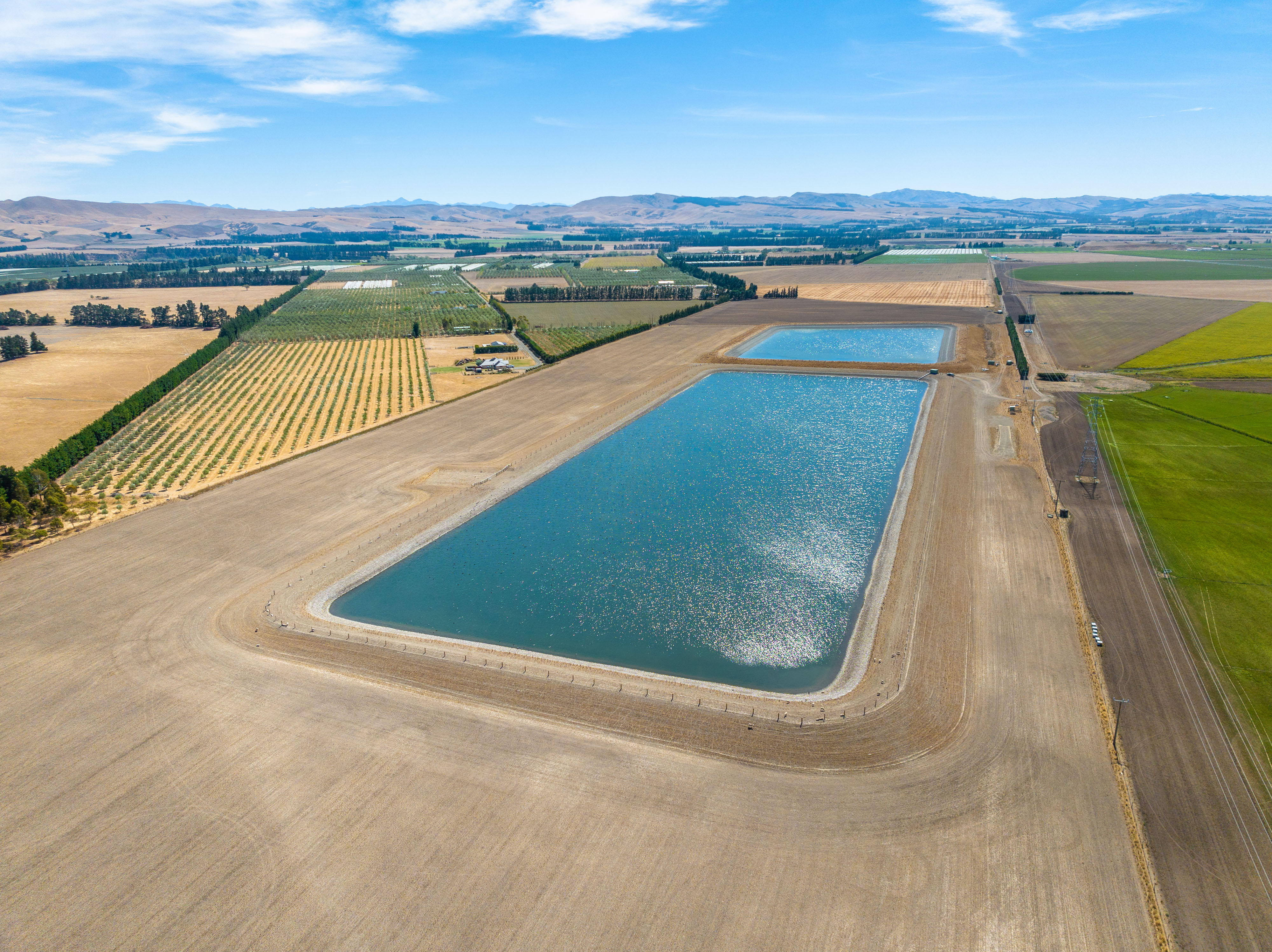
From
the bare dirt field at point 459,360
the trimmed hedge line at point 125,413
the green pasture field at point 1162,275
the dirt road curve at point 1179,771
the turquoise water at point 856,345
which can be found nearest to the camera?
the dirt road curve at point 1179,771

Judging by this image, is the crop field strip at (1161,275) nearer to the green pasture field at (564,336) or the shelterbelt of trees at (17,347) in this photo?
the green pasture field at (564,336)

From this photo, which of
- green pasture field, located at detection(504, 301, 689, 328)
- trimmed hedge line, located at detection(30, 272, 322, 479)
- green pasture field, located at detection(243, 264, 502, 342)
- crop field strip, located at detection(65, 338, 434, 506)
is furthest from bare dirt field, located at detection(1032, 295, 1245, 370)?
trimmed hedge line, located at detection(30, 272, 322, 479)

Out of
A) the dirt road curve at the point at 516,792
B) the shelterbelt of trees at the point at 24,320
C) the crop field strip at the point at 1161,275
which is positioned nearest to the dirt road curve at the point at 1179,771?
the dirt road curve at the point at 516,792

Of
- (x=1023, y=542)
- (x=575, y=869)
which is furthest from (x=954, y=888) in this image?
(x=1023, y=542)

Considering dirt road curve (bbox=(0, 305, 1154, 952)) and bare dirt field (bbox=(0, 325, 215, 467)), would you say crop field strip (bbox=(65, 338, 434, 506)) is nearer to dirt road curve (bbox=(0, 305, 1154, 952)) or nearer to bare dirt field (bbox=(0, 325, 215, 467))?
bare dirt field (bbox=(0, 325, 215, 467))

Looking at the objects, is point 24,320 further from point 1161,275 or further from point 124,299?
point 1161,275
